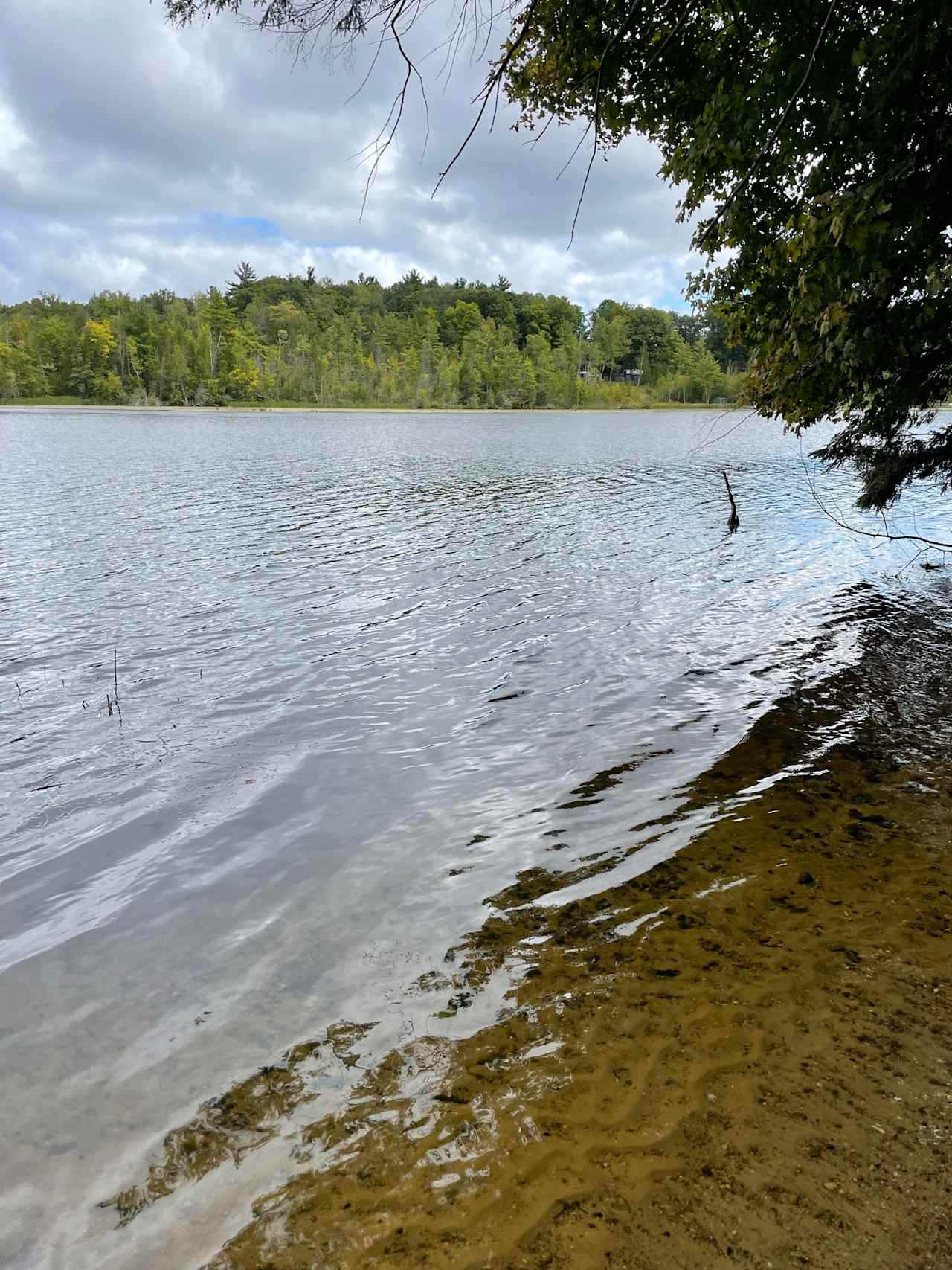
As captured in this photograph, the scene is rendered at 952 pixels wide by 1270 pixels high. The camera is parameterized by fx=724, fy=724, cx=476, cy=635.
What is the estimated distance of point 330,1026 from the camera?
3.85 meters

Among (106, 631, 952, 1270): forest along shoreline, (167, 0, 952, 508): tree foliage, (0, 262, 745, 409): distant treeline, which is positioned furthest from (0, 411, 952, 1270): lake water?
(0, 262, 745, 409): distant treeline

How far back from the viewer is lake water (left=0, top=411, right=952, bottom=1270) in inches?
144

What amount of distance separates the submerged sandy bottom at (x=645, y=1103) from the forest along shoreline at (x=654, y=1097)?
0.01 m

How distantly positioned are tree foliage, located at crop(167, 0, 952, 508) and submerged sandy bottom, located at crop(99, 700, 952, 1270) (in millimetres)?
4733

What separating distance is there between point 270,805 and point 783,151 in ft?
24.8

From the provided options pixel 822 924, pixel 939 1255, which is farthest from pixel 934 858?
pixel 939 1255

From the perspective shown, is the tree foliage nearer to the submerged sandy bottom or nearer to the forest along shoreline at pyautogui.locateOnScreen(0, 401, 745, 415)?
the submerged sandy bottom

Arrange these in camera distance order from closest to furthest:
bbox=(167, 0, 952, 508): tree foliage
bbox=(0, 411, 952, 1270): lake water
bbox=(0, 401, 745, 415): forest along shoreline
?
bbox=(0, 411, 952, 1270): lake water
bbox=(167, 0, 952, 508): tree foliage
bbox=(0, 401, 745, 415): forest along shoreline

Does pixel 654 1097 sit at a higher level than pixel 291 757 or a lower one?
higher

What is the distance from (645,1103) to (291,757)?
16.4ft

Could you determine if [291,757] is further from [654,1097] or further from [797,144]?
[797,144]

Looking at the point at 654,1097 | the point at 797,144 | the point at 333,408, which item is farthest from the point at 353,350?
the point at 654,1097

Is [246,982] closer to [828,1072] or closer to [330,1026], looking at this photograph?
[330,1026]

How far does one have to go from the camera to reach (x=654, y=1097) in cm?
317
